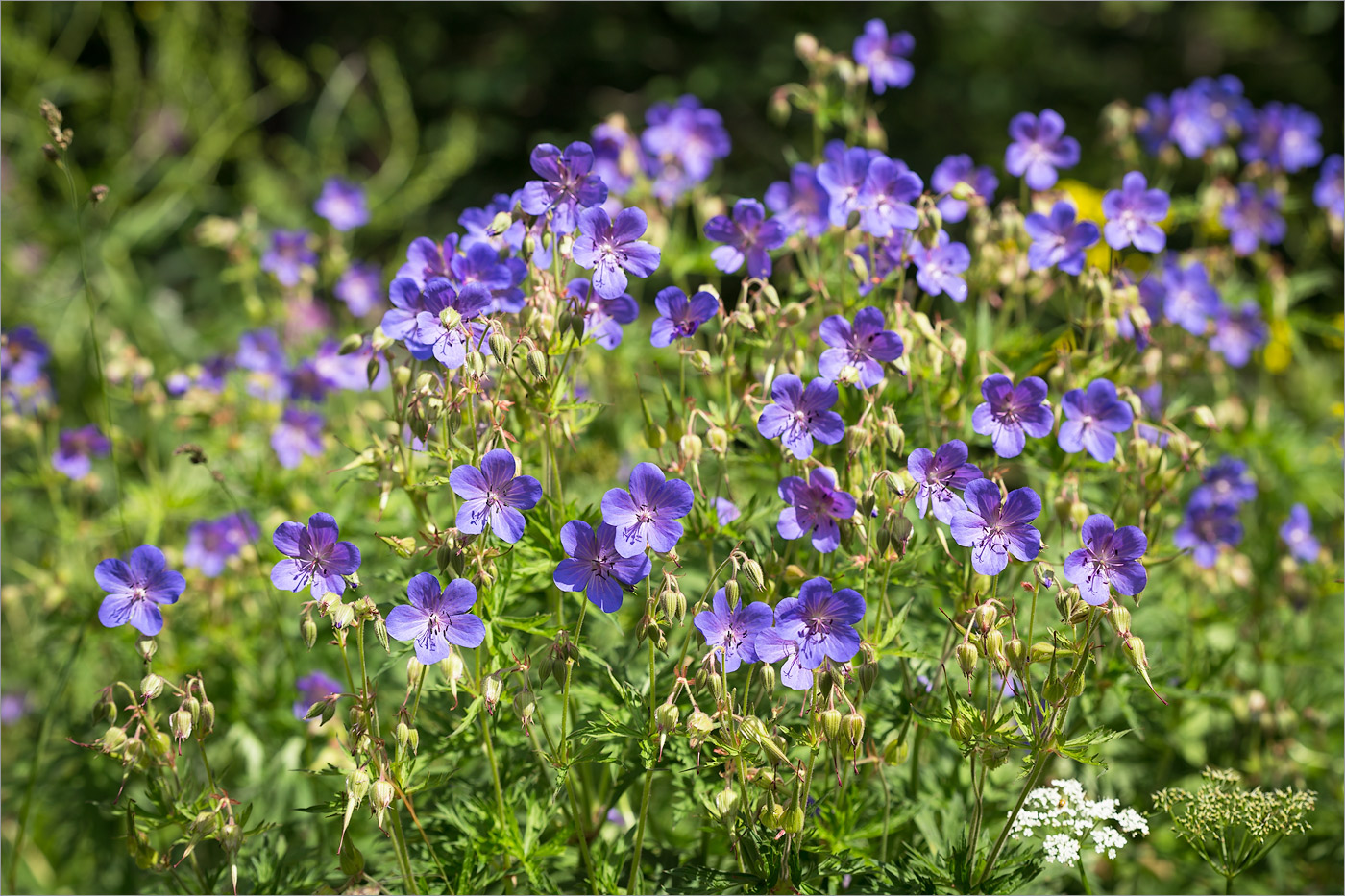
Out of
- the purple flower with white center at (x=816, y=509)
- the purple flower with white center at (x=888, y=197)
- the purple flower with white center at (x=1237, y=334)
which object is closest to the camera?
the purple flower with white center at (x=816, y=509)

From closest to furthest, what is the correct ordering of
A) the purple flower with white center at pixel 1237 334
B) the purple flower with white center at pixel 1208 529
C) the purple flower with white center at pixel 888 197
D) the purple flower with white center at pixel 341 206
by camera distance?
the purple flower with white center at pixel 888 197 → the purple flower with white center at pixel 1208 529 → the purple flower with white center at pixel 1237 334 → the purple flower with white center at pixel 341 206

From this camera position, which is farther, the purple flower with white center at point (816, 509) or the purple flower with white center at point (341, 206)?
the purple flower with white center at point (341, 206)

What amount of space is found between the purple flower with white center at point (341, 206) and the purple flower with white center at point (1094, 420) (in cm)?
226

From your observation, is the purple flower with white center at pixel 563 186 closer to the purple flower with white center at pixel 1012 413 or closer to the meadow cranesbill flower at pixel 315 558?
the meadow cranesbill flower at pixel 315 558

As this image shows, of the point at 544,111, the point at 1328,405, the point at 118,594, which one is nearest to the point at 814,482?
the point at 118,594

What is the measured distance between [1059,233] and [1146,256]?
1520 mm

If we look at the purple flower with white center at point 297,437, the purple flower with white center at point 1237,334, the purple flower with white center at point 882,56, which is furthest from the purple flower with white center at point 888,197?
the purple flower with white center at point 297,437

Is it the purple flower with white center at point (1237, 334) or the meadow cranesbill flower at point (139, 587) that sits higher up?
the purple flower with white center at point (1237, 334)

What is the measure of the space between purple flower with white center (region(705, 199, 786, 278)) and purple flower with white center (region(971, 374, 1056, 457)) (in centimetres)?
49

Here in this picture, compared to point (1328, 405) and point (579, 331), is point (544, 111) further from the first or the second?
point (579, 331)

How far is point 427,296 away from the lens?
1767 mm

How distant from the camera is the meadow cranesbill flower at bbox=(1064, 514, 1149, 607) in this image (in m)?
1.64

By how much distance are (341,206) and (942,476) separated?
7.69 ft

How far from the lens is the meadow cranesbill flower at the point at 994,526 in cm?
166
